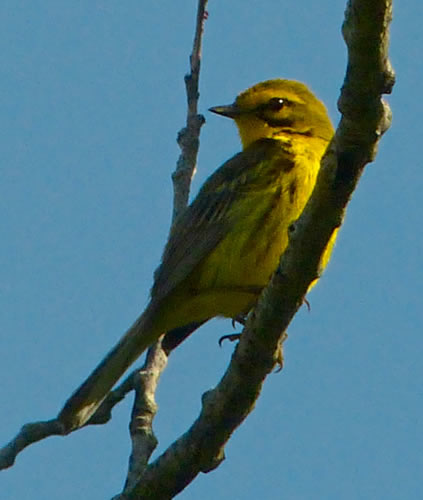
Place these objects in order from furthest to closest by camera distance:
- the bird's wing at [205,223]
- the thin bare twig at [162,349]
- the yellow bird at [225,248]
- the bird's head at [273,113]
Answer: the bird's head at [273,113]
the bird's wing at [205,223]
the yellow bird at [225,248]
the thin bare twig at [162,349]

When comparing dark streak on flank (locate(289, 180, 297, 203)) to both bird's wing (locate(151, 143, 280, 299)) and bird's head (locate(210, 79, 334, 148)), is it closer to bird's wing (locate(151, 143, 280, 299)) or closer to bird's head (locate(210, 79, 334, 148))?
bird's wing (locate(151, 143, 280, 299))

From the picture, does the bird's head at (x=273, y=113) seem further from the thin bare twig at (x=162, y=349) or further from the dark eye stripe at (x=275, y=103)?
the thin bare twig at (x=162, y=349)

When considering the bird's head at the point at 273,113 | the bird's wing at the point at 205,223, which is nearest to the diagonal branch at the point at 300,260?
the bird's wing at the point at 205,223

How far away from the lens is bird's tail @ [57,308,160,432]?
19.5ft

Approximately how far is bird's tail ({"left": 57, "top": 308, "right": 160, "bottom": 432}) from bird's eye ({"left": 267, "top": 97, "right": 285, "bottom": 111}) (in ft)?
6.37

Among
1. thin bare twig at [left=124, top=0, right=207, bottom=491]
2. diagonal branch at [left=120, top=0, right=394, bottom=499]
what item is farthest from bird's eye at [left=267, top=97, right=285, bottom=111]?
diagonal branch at [left=120, top=0, right=394, bottom=499]

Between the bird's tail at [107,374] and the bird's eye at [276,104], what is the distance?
194 centimetres

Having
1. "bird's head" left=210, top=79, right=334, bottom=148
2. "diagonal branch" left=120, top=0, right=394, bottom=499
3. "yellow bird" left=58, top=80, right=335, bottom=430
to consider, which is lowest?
"diagonal branch" left=120, top=0, right=394, bottom=499

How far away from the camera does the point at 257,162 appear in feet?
22.4

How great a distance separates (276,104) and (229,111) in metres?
0.35

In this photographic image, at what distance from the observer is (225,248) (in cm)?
657

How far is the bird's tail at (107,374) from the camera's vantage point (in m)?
5.96

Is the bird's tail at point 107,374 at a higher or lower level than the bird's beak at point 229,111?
lower

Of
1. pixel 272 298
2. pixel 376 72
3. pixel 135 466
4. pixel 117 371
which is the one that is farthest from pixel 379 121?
pixel 117 371
